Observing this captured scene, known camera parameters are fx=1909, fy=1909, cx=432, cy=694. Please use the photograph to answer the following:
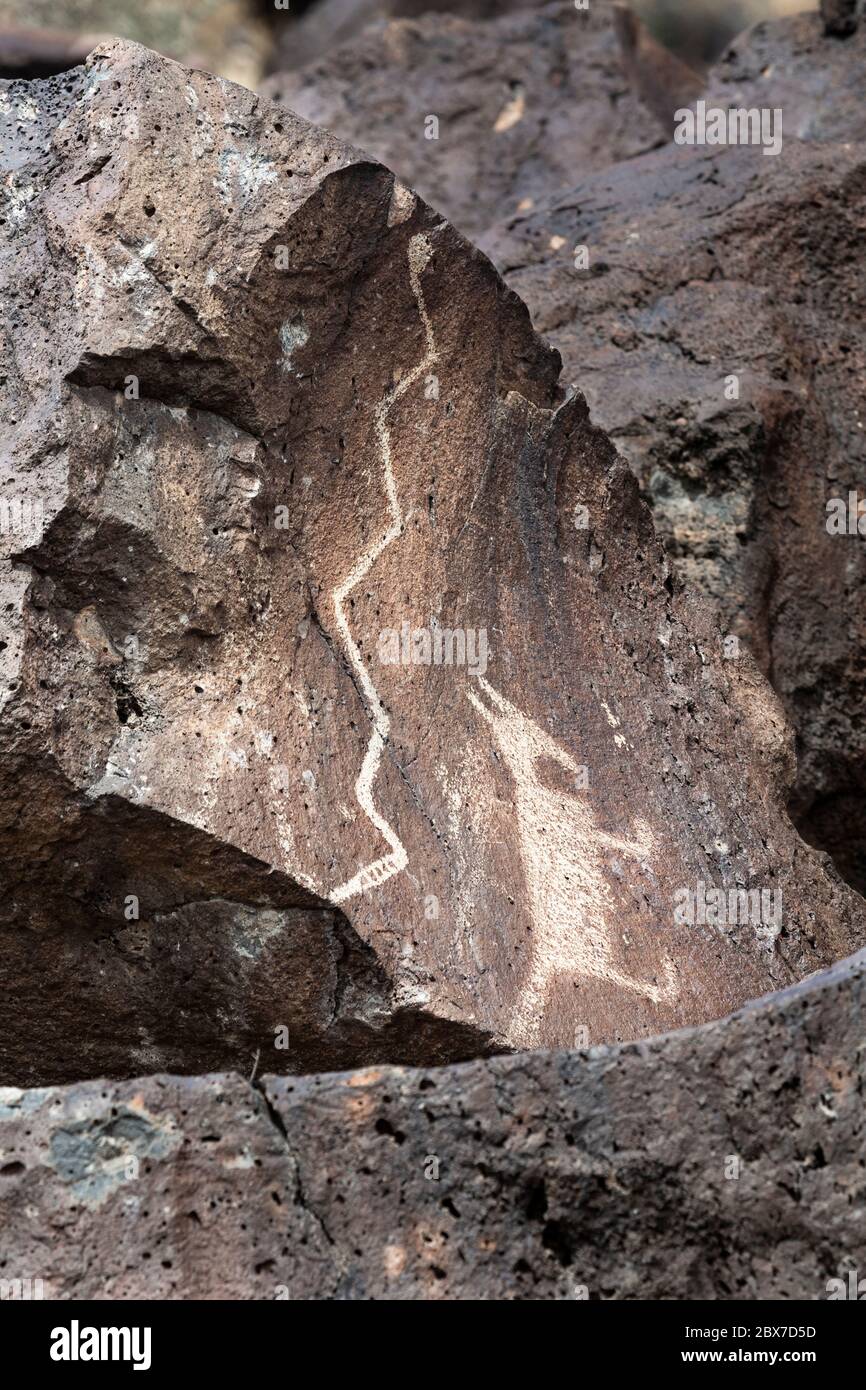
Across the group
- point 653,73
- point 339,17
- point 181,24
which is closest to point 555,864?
point 653,73

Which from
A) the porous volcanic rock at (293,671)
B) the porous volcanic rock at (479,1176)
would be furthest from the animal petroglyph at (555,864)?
the porous volcanic rock at (479,1176)

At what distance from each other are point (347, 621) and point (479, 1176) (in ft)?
4.35

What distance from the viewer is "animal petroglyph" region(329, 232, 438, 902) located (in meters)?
3.29

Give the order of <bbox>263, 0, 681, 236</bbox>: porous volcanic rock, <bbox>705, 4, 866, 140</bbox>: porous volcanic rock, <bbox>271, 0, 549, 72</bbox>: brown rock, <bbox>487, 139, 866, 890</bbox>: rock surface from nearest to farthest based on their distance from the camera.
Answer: <bbox>487, 139, 866, 890</bbox>: rock surface, <bbox>705, 4, 866, 140</bbox>: porous volcanic rock, <bbox>263, 0, 681, 236</bbox>: porous volcanic rock, <bbox>271, 0, 549, 72</bbox>: brown rock

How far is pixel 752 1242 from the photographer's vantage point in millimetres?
2395

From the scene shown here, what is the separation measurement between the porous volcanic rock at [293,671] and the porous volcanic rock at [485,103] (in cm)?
290

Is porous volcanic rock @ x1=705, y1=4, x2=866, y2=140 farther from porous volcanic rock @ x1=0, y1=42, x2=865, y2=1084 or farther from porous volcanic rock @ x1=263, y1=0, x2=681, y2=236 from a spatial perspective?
porous volcanic rock @ x1=0, y1=42, x2=865, y2=1084

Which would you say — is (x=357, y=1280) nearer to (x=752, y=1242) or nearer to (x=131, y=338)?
(x=752, y=1242)

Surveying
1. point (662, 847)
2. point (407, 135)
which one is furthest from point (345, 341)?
point (407, 135)

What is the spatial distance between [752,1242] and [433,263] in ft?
6.41

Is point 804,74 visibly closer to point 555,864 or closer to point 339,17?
point 555,864

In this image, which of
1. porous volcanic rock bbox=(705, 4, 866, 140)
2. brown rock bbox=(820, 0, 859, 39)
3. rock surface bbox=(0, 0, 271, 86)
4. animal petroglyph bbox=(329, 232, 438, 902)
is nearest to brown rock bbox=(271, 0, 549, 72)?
rock surface bbox=(0, 0, 271, 86)

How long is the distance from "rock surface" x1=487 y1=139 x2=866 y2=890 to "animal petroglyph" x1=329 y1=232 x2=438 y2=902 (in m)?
1.16
